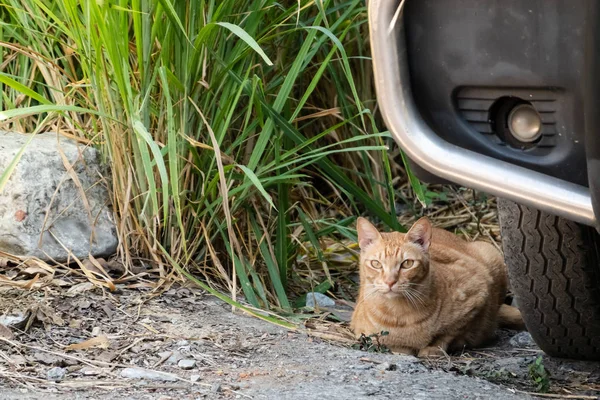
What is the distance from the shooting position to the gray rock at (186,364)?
9.75 ft

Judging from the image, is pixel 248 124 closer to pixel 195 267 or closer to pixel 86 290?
pixel 195 267

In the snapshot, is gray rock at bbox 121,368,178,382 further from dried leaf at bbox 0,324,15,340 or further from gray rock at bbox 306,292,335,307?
gray rock at bbox 306,292,335,307

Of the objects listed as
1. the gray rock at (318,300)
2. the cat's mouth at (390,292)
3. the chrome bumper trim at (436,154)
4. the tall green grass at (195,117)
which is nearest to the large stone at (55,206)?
the tall green grass at (195,117)

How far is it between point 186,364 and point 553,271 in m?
1.13

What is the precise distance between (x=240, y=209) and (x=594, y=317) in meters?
1.43

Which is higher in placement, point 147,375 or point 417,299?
point 417,299

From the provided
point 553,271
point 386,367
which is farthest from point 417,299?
point 553,271

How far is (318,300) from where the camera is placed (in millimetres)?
3926

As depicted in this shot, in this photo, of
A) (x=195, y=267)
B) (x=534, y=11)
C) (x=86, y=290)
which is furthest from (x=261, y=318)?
(x=534, y=11)

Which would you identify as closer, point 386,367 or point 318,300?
point 386,367

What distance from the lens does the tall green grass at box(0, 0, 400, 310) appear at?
3463mm

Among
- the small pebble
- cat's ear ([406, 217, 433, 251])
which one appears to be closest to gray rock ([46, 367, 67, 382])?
the small pebble

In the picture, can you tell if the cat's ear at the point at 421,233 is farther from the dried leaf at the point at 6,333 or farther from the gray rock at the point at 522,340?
the dried leaf at the point at 6,333

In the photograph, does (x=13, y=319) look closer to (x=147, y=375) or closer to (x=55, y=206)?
(x=147, y=375)
